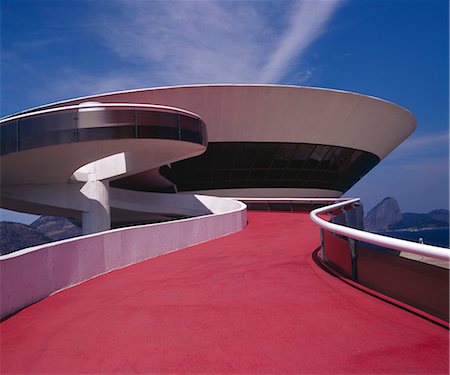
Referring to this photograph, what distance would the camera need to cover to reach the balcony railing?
3.68 m

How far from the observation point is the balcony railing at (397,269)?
3.68m

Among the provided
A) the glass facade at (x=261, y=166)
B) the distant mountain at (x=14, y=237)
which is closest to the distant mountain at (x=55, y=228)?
the distant mountain at (x=14, y=237)

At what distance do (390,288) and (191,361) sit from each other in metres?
2.71

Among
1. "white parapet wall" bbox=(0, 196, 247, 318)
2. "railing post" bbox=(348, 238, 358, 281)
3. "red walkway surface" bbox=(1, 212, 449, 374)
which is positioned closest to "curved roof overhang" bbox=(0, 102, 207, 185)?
"white parapet wall" bbox=(0, 196, 247, 318)

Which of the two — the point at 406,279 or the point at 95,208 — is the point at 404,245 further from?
the point at 95,208

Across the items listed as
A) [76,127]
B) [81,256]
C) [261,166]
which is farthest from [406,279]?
[261,166]

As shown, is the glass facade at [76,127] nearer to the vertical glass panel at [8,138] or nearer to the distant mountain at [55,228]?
the vertical glass panel at [8,138]

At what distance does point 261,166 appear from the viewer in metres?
29.5

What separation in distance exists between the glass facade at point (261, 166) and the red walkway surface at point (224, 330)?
2232 cm

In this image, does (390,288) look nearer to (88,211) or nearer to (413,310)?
(413,310)

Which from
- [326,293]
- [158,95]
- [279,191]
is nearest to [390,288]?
[326,293]

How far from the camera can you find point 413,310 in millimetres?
4098

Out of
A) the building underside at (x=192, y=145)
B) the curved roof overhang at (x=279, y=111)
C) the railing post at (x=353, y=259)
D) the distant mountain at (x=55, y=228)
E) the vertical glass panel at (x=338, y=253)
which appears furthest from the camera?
the distant mountain at (x=55, y=228)

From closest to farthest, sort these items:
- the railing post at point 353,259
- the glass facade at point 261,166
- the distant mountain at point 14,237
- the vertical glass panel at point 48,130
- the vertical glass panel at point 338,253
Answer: the railing post at point 353,259 → the vertical glass panel at point 338,253 → the vertical glass panel at point 48,130 → the glass facade at point 261,166 → the distant mountain at point 14,237
